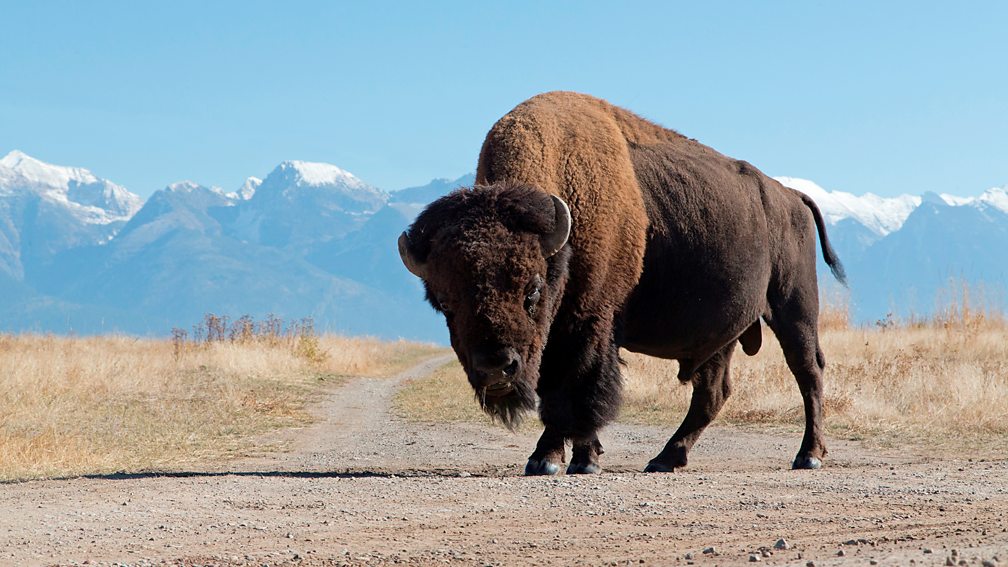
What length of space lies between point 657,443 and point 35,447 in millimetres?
6340

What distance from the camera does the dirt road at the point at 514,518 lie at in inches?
205

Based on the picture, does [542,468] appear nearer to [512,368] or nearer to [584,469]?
[584,469]

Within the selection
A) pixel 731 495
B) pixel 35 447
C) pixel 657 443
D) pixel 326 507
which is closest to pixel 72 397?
pixel 35 447

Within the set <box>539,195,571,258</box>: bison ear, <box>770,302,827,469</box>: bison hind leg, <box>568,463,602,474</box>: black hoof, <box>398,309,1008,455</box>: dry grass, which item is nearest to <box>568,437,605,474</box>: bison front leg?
<box>568,463,602,474</box>: black hoof

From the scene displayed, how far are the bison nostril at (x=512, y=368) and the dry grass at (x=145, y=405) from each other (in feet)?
13.8

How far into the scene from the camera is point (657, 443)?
12273 millimetres

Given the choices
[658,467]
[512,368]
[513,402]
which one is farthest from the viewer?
[658,467]

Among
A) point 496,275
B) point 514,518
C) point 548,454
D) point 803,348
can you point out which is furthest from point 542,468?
point 803,348

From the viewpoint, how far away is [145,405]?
15445 millimetres

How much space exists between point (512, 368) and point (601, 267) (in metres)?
1.47

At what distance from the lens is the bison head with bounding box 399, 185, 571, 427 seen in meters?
7.24

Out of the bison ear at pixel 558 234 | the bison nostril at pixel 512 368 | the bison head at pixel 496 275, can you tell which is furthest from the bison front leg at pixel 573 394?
the bison nostril at pixel 512 368

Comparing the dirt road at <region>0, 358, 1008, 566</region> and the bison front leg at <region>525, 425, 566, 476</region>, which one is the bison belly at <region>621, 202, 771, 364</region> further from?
the dirt road at <region>0, 358, 1008, 566</region>

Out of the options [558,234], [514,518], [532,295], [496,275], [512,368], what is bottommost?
[514,518]
